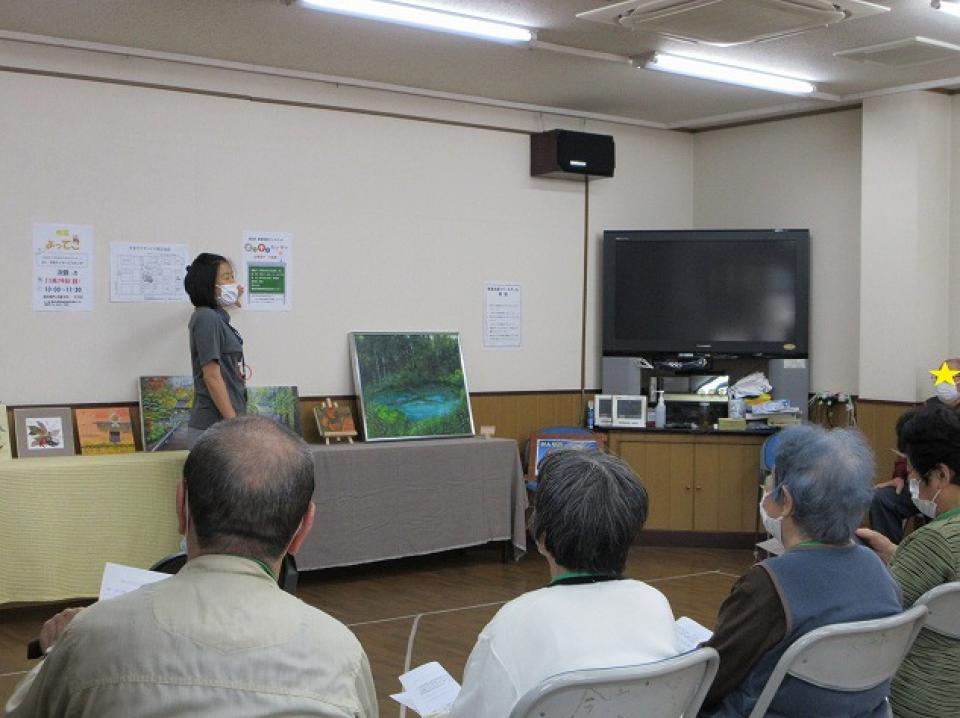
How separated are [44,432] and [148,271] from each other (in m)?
1.07

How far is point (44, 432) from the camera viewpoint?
19.9 feet

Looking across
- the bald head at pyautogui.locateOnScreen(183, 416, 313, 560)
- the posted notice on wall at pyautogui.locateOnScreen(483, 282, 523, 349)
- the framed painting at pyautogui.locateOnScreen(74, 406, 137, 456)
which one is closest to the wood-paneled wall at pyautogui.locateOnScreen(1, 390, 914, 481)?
the posted notice on wall at pyautogui.locateOnScreen(483, 282, 523, 349)

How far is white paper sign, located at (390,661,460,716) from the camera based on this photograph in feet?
7.73

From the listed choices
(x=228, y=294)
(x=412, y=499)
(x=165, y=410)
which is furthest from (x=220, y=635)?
(x=412, y=499)

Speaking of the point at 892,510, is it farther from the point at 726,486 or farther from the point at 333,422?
the point at 333,422

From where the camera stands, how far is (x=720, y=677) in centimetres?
246

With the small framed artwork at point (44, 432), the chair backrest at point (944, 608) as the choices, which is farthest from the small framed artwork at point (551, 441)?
the chair backrest at point (944, 608)

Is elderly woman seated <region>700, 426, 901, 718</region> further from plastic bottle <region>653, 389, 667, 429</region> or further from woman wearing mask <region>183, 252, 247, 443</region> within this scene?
plastic bottle <region>653, 389, 667, 429</region>

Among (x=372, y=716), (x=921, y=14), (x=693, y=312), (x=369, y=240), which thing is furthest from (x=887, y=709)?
(x=693, y=312)

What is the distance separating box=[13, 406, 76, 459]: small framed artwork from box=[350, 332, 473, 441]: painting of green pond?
5.86ft

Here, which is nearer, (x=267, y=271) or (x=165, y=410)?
(x=165, y=410)

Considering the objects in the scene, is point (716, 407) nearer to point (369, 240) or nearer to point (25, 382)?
point (369, 240)

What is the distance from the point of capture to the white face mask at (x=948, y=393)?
6.78 meters

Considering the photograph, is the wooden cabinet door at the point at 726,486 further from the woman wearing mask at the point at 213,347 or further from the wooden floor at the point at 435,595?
the woman wearing mask at the point at 213,347
